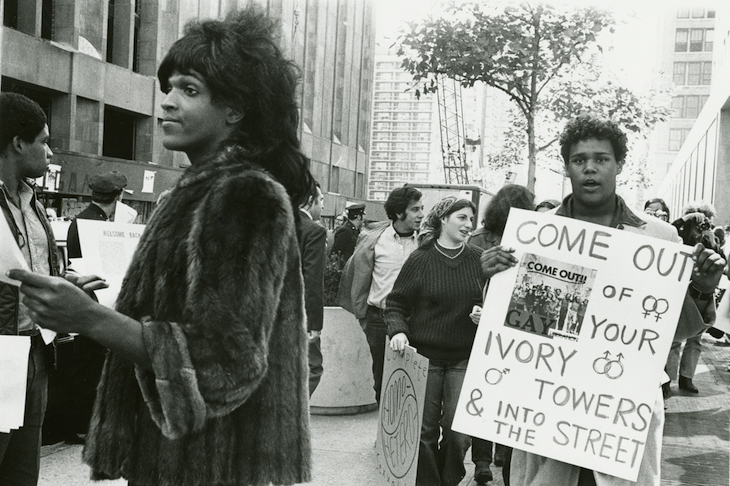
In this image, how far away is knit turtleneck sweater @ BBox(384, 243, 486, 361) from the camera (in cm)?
543

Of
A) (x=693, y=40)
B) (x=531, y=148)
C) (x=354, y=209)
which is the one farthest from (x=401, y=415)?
(x=693, y=40)

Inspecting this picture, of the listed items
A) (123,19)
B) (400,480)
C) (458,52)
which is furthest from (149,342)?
(123,19)

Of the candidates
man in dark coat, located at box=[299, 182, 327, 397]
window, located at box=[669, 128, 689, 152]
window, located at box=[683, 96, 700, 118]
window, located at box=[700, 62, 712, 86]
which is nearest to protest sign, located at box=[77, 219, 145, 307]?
man in dark coat, located at box=[299, 182, 327, 397]

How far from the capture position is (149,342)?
1.85m

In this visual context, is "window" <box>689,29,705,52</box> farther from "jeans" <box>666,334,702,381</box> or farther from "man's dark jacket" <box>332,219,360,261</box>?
"jeans" <box>666,334,702,381</box>

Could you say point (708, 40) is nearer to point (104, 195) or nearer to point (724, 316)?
point (104, 195)

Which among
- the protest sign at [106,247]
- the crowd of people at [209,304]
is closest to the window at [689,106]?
the protest sign at [106,247]

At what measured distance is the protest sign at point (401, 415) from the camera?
494cm

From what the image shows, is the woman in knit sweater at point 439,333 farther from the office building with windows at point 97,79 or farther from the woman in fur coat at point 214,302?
the office building with windows at point 97,79

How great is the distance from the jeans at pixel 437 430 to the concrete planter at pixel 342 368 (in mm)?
2758

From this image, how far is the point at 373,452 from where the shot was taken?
22.4 feet

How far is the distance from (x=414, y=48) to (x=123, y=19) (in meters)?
12.1

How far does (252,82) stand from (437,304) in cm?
349

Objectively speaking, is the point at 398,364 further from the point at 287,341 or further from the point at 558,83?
the point at 558,83
